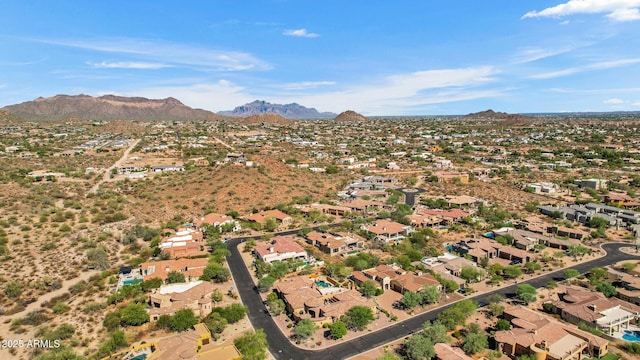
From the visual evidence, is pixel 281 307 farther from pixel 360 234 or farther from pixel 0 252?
pixel 0 252

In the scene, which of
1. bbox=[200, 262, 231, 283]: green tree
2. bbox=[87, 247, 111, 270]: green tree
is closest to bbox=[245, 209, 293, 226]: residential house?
bbox=[200, 262, 231, 283]: green tree

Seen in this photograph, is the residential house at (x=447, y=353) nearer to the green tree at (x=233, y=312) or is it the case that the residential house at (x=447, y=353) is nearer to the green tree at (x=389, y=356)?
the green tree at (x=389, y=356)

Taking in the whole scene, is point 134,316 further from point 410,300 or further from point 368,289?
point 410,300

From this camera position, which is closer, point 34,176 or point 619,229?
point 619,229

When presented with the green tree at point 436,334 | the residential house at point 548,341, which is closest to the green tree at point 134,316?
the green tree at point 436,334

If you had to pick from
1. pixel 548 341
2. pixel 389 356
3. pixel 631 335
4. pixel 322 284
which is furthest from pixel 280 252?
pixel 631 335

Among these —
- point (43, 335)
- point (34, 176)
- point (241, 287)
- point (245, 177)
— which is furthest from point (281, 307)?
point (34, 176)

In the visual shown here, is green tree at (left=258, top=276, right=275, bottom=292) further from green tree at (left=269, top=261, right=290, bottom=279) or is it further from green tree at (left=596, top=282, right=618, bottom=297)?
green tree at (left=596, top=282, right=618, bottom=297)
